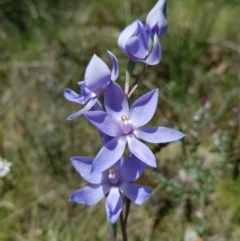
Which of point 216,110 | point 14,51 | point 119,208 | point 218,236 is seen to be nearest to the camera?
point 119,208

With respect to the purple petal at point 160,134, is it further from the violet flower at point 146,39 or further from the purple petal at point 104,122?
the violet flower at point 146,39

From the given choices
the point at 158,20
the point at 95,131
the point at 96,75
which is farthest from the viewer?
the point at 95,131

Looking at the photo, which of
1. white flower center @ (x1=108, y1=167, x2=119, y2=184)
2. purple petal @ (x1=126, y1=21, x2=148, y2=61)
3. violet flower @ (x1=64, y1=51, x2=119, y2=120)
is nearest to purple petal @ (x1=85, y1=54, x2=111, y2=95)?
violet flower @ (x1=64, y1=51, x2=119, y2=120)

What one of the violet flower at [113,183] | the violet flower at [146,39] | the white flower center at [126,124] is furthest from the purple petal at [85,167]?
the violet flower at [146,39]

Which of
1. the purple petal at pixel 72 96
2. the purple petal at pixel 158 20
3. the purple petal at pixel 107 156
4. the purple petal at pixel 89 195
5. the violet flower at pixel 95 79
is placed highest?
the purple petal at pixel 158 20

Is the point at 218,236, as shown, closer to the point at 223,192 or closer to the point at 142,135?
the point at 223,192

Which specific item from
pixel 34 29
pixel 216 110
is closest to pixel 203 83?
pixel 216 110

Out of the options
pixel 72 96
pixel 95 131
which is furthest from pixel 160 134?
pixel 95 131

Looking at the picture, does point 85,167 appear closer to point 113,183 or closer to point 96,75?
point 113,183
